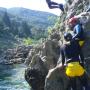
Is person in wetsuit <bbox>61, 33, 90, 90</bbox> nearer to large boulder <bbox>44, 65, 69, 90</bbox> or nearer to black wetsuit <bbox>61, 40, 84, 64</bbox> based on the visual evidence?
black wetsuit <bbox>61, 40, 84, 64</bbox>

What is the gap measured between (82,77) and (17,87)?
30.9 metres

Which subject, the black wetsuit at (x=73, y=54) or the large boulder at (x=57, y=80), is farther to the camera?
the large boulder at (x=57, y=80)

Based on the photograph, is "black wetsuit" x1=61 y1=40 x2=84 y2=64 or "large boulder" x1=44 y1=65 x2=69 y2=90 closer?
"black wetsuit" x1=61 y1=40 x2=84 y2=64

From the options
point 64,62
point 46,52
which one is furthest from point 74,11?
point 64,62

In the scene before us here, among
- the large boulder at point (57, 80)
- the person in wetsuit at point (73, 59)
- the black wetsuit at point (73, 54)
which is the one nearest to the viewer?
the person in wetsuit at point (73, 59)

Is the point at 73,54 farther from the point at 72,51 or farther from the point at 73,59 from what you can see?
the point at 73,59

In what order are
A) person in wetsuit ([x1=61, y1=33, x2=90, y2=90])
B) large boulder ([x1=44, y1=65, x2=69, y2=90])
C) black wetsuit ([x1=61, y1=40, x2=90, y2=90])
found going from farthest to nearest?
large boulder ([x1=44, y1=65, x2=69, y2=90]) < black wetsuit ([x1=61, y1=40, x2=90, y2=90]) < person in wetsuit ([x1=61, y1=33, x2=90, y2=90])

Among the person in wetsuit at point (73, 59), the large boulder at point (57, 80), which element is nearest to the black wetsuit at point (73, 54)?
the person in wetsuit at point (73, 59)

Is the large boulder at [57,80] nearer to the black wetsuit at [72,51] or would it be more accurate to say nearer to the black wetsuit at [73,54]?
the black wetsuit at [73,54]

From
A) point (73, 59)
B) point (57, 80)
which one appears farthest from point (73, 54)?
point (57, 80)

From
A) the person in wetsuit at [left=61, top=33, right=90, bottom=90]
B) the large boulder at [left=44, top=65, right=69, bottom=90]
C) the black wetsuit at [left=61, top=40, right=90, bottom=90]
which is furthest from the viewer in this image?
the large boulder at [left=44, top=65, right=69, bottom=90]

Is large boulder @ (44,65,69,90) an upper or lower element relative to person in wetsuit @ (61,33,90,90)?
lower

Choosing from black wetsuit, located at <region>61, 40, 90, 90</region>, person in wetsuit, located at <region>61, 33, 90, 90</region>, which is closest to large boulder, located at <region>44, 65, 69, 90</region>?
person in wetsuit, located at <region>61, 33, 90, 90</region>

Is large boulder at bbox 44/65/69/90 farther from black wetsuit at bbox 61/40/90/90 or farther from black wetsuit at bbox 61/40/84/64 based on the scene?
black wetsuit at bbox 61/40/84/64
